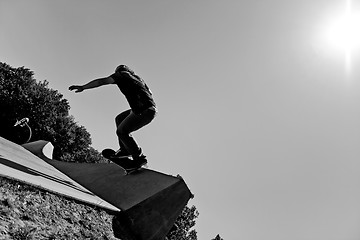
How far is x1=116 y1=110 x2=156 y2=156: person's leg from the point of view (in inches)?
249

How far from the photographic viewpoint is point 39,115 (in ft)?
73.7

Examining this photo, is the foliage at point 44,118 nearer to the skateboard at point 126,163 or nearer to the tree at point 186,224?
the tree at point 186,224

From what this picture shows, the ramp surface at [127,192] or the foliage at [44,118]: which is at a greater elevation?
the foliage at [44,118]

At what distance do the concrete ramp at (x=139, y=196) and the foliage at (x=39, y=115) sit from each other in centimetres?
1629

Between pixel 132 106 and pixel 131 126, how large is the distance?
42cm

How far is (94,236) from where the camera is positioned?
396 centimetres

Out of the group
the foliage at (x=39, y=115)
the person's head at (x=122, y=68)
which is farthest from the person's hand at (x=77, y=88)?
the foliage at (x=39, y=115)

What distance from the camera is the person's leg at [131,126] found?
20.7ft

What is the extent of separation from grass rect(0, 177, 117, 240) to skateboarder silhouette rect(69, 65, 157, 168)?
2.10m

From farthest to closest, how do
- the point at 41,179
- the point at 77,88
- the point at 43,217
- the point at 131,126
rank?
the point at 131,126, the point at 77,88, the point at 41,179, the point at 43,217

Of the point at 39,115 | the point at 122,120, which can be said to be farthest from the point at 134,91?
the point at 39,115

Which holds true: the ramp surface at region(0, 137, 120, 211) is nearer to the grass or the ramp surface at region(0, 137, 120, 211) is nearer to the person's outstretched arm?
the grass

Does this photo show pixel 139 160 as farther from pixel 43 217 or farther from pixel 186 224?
pixel 186 224

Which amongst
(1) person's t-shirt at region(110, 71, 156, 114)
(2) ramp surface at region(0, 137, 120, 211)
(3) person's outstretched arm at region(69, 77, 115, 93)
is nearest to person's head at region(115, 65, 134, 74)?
(1) person's t-shirt at region(110, 71, 156, 114)
